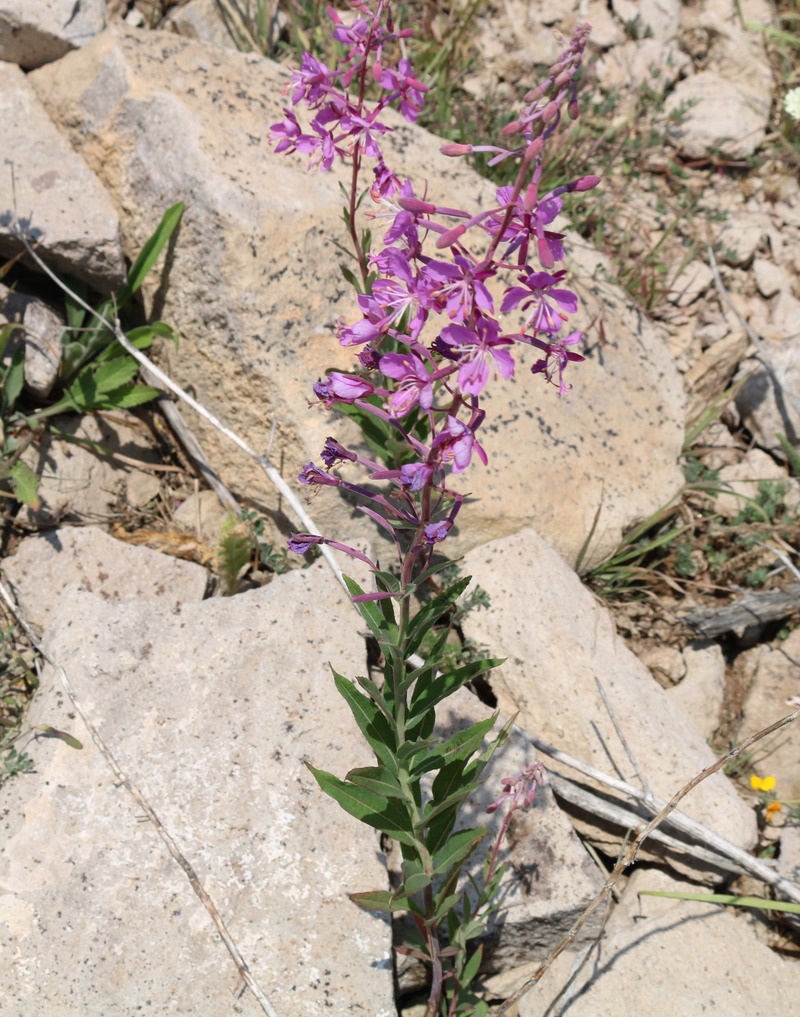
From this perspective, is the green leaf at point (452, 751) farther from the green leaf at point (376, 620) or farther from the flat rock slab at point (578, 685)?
the flat rock slab at point (578, 685)

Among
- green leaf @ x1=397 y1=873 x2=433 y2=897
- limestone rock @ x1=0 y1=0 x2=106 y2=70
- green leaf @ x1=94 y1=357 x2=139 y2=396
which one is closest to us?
green leaf @ x1=397 y1=873 x2=433 y2=897

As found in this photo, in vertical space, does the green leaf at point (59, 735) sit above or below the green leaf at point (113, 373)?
below

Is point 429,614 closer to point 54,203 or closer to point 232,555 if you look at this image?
point 232,555

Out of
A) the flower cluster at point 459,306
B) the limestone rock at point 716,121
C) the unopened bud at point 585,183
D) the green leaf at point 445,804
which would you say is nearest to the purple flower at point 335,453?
the flower cluster at point 459,306

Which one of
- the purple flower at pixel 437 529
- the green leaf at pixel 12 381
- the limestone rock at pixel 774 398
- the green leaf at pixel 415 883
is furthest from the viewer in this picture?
the limestone rock at pixel 774 398

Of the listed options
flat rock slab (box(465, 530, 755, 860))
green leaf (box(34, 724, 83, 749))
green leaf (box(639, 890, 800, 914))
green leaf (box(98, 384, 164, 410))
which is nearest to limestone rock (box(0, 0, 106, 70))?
green leaf (box(98, 384, 164, 410))

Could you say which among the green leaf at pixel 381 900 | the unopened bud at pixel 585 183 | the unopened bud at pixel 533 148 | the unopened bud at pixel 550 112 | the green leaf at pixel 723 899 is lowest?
the green leaf at pixel 723 899

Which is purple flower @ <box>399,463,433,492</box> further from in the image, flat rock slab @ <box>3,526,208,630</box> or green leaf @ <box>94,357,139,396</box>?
green leaf @ <box>94,357,139,396</box>
